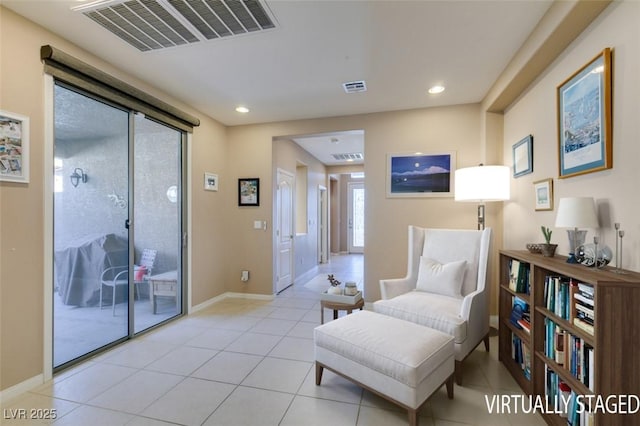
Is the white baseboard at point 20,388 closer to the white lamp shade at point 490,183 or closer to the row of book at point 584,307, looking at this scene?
the row of book at point 584,307

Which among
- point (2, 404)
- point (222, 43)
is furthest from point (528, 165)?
point (2, 404)

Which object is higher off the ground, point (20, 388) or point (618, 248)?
point (618, 248)

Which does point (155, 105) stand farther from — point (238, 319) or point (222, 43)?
point (238, 319)

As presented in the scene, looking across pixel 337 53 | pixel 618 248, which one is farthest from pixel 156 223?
pixel 618 248

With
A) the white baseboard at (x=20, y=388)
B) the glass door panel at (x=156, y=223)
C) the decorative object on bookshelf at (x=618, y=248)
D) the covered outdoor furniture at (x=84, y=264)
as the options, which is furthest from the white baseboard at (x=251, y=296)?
the decorative object on bookshelf at (x=618, y=248)

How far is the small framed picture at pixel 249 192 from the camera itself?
425 cm

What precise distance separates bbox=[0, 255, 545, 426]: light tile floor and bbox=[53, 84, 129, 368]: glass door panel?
0.29m

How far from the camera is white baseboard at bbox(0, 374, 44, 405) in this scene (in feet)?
6.09

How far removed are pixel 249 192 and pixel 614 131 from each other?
382 cm

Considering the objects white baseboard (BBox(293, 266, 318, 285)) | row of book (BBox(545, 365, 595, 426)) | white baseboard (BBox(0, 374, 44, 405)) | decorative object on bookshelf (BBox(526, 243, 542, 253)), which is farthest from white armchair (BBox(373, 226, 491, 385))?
white baseboard (BBox(293, 266, 318, 285))

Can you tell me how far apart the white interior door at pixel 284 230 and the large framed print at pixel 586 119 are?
3426 mm

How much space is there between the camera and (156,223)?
3189 millimetres

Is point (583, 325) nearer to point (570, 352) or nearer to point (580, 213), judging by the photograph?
point (570, 352)

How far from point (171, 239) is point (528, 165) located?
12.6 feet
